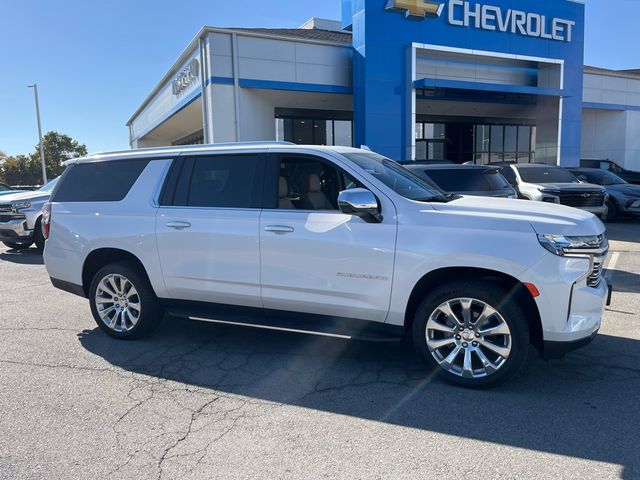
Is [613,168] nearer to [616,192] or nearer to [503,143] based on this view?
[503,143]

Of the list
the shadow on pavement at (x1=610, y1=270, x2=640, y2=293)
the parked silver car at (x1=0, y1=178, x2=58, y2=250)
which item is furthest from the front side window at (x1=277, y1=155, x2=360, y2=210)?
the parked silver car at (x1=0, y1=178, x2=58, y2=250)

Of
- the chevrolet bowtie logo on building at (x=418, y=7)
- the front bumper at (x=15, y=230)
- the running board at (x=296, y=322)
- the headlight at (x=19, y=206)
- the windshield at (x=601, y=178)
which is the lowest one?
the running board at (x=296, y=322)

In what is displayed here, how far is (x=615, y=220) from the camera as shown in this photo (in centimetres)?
1533

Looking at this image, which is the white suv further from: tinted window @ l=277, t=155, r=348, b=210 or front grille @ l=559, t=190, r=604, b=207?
front grille @ l=559, t=190, r=604, b=207

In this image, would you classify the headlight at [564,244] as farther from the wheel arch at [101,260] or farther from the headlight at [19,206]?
the headlight at [19,206]

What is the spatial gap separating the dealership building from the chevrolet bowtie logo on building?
0.03 meters

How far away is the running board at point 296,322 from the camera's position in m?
4.18

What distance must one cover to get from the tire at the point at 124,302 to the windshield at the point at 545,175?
10510 mm

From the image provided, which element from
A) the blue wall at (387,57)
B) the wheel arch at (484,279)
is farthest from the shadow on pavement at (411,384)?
the blue wall at (387,57)

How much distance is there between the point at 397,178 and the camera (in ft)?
15.1

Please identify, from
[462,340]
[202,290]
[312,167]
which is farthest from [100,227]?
[462,340]

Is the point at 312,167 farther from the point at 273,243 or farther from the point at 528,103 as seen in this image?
the point at 528,103

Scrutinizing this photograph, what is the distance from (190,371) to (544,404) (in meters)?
2.86

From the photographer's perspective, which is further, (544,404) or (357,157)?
(357,157)
